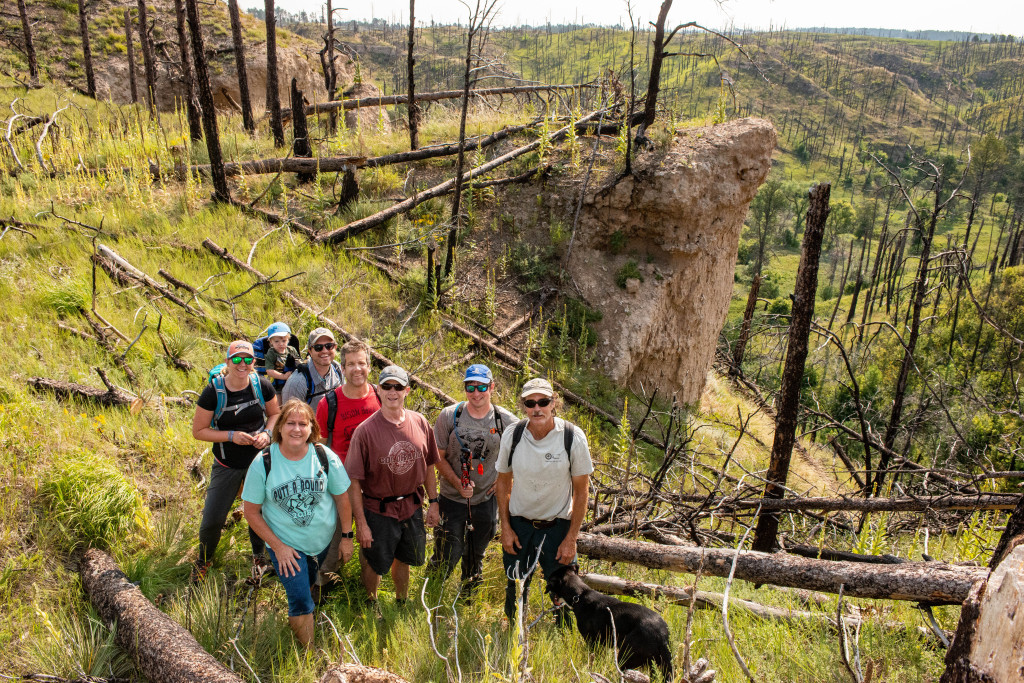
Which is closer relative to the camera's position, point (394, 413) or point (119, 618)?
point (119, 618)

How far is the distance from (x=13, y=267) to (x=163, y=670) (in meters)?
7.01

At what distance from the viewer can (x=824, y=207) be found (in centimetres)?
463

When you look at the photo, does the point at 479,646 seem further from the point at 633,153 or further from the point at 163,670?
the point at 633,153

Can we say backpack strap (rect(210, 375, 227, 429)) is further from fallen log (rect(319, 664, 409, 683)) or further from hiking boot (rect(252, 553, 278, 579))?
fallen log (rect(319, 664, 409, 683))

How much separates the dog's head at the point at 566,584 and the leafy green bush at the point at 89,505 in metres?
3.23

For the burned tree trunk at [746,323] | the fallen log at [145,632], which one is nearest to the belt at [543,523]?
the fallen log at [145,632]

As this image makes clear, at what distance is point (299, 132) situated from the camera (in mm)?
11562

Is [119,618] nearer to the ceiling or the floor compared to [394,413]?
nearer to the floor

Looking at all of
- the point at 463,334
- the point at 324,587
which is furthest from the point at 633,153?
the point at 324,587

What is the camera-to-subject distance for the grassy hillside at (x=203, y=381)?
359 centimetres

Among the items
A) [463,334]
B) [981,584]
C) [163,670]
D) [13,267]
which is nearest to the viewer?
[981,584]

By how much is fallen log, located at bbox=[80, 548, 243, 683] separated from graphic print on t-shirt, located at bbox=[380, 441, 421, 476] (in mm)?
1446

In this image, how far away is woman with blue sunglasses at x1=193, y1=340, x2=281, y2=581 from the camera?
165 inches

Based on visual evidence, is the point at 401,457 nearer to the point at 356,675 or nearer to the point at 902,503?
the point at 356,675
